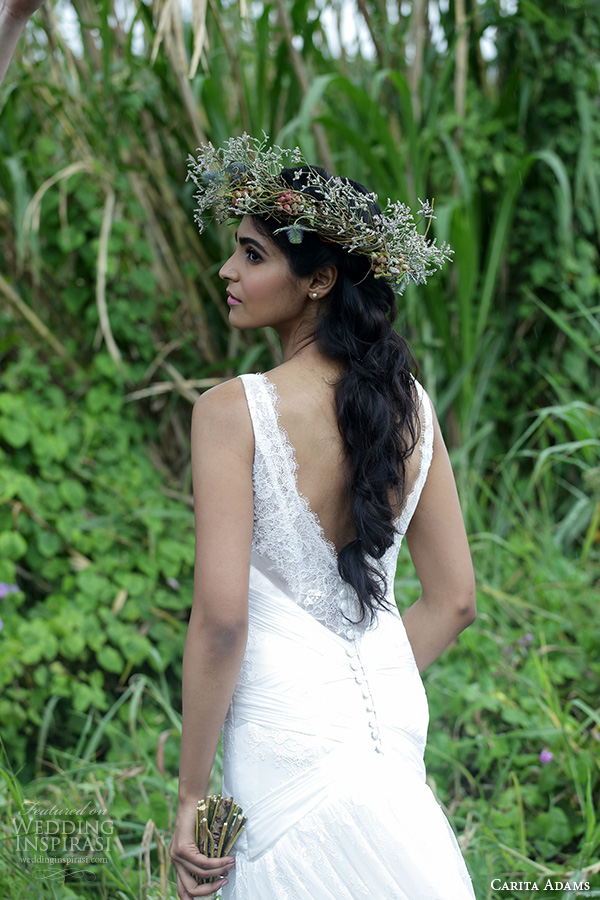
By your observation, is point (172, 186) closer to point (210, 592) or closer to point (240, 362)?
point (240, 362)

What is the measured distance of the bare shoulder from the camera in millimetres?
1404

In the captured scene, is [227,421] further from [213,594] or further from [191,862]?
[191,862]

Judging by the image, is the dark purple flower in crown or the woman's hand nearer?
the woman's hand

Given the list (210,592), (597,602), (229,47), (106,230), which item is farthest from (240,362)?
(210,592)

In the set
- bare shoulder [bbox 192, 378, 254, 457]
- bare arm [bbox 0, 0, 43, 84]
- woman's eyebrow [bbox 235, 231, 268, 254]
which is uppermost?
bare arm [bbox 0, 0, 43, 84]

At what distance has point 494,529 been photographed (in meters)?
3.59

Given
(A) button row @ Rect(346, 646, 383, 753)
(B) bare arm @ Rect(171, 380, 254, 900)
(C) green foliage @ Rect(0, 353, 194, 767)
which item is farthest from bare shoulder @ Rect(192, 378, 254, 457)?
(C) green foliage @ Rect(0, 353, 194, 767)

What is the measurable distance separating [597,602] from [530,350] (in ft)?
4.63

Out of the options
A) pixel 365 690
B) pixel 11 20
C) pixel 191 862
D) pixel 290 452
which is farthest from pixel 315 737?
pixel 11 20

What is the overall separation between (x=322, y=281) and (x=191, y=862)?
1.02 m

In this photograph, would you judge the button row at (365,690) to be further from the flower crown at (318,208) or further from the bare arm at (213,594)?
the flower crown at (318,208)

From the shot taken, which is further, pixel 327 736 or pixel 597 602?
pixel 597 602

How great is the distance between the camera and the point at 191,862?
1.39 metres

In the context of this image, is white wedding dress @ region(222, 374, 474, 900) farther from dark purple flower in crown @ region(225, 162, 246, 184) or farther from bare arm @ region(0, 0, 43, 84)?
bare arm @ region(0, 0, 43, 84)
